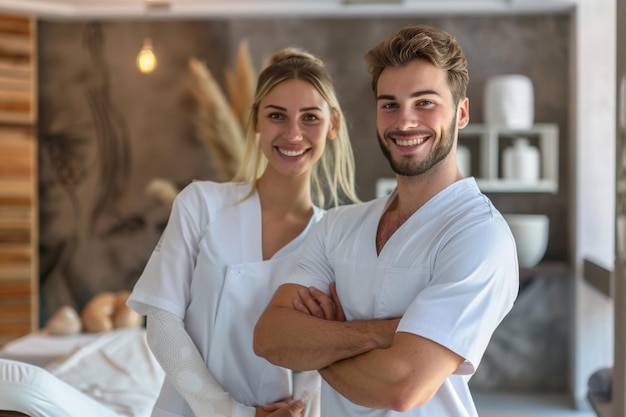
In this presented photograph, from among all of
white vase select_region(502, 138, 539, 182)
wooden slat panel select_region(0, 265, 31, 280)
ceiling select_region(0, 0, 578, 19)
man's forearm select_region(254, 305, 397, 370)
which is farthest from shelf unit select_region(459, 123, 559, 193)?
man's forearm select_region(254, 305, 397, 370)

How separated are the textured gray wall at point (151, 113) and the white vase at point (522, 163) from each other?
1.06 feet

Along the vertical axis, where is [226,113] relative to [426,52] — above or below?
above

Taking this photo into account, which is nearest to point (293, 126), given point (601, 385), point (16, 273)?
point (601, 385)

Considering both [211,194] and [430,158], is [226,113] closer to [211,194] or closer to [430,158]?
[211,194]

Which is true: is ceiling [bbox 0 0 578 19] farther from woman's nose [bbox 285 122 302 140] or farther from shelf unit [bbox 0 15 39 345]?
woman's nose [bbox 285 122 302 140]

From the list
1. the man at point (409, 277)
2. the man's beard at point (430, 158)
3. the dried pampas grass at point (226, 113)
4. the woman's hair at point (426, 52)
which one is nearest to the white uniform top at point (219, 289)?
the man at point (409, 277)

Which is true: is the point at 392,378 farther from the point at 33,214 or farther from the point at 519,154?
the point at 33,214

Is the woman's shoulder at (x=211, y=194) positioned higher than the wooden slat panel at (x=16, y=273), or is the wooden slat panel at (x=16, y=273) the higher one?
the woman's shoulder at (x=211, y=194)

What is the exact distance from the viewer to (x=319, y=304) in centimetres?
171

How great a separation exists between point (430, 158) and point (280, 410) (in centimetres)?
73

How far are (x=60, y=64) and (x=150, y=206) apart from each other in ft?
3.85

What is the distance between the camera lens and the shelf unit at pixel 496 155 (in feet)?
15.4

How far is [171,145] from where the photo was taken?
205 inches

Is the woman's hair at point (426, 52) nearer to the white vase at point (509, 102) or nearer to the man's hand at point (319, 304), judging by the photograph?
the man's hand at point (319, 304)
